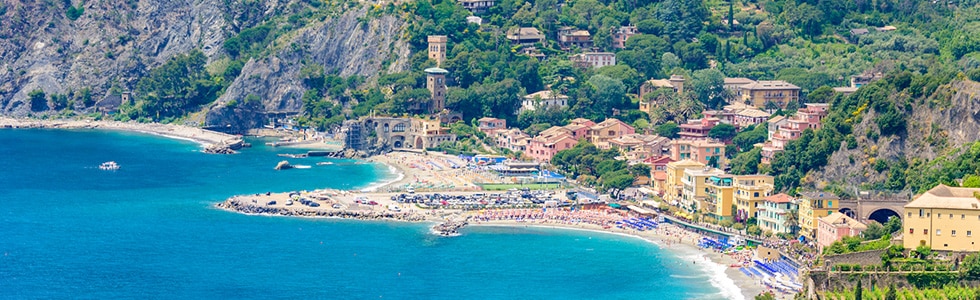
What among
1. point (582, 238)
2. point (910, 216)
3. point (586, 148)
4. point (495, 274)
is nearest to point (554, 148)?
point (586, 148)

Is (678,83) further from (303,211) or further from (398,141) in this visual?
(303,211)

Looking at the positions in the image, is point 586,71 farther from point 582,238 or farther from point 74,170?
point 582,238

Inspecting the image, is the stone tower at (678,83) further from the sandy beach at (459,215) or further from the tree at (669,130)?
the sandy beach at (459,215)

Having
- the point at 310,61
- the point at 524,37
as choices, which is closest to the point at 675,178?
the point at 524,37

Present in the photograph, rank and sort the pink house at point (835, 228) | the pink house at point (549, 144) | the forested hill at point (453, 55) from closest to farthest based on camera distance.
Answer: the pink house at point (835, 228)
the pink house at point (549, 144)
the forested hill at point (453, 55)

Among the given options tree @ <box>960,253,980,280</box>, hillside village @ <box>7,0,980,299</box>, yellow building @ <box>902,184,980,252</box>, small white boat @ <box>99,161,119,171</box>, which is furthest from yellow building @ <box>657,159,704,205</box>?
small white boat @ <box>99,161,119,171</box>

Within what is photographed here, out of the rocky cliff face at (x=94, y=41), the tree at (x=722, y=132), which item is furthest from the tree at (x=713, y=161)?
the rocky cliff face at (x=94, y=41)
